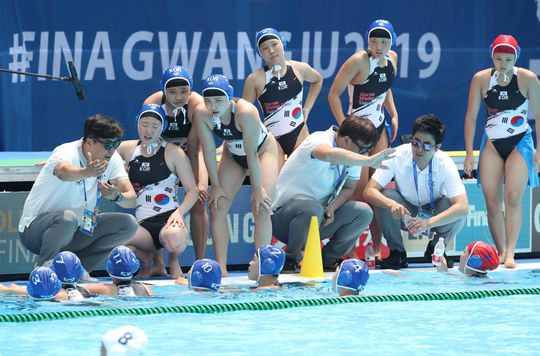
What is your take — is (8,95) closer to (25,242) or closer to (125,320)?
(25,242)

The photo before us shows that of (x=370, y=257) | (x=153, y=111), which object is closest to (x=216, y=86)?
(x=153, y=111)

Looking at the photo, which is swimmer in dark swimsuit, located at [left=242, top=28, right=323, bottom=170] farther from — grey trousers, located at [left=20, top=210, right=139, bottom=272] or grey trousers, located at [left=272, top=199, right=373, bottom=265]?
grey trousers, located at [left=20, top=210, right=139, bottom=272]

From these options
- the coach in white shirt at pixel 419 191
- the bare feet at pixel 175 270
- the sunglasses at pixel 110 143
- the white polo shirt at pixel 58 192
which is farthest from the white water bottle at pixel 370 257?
the sunglasses at pixel 110 143

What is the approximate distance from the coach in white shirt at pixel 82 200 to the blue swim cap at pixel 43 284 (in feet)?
2.25

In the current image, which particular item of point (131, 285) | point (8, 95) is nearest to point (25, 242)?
point (131, 285)

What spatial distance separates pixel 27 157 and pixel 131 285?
2.22 metres

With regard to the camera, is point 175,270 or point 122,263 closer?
point 122,263

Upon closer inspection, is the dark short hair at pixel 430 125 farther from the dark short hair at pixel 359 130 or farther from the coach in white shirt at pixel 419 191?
the dark short hair at pixel 359 130

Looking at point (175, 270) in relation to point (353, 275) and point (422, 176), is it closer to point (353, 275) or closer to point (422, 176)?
point (353, 275)

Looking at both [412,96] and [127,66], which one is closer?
[127,66]

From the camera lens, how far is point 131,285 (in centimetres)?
727

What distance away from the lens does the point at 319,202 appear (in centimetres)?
845

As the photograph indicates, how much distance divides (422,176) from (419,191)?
0.12 m

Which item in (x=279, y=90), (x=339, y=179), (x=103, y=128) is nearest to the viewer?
(x=103, y=128)
